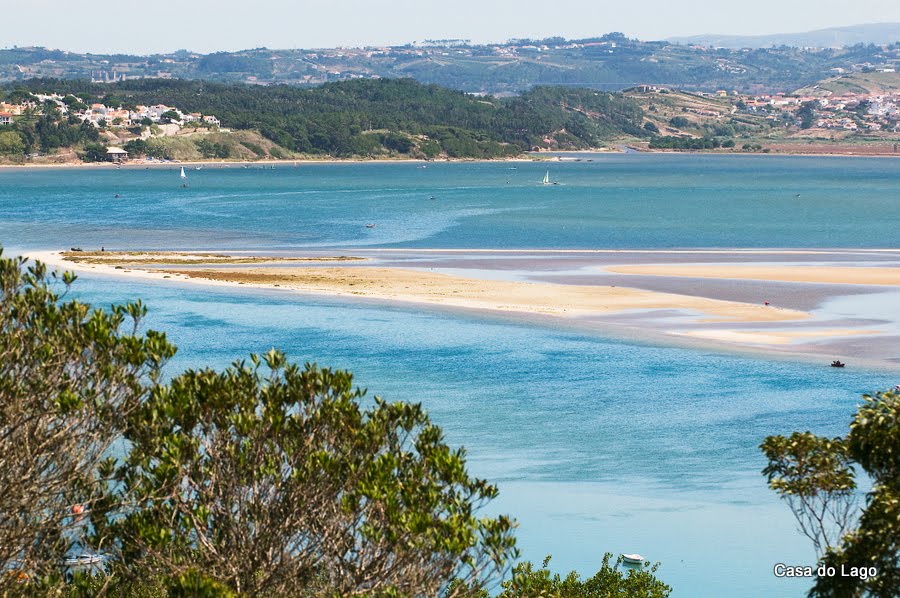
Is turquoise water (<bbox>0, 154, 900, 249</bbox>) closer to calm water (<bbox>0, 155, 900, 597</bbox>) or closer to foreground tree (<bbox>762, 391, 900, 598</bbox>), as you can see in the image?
calm water (<bbox>0, 155, 900, 597</bbox>)

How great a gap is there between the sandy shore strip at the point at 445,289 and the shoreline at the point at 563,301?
Answer: 0.05m

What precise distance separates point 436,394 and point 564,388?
4.36 metres

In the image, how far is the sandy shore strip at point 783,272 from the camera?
68188mm

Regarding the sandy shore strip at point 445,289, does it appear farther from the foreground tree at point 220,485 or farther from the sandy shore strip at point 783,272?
the foreground tree at point 220,485

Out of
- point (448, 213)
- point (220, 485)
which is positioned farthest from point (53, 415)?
point (448, 213)

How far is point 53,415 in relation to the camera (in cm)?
1501

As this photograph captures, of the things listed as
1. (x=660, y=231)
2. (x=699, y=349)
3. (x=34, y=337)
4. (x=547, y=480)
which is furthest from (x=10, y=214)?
(x=34, y=337)

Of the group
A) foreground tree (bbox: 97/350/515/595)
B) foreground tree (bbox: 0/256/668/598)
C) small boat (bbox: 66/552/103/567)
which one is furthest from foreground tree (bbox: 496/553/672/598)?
small boat (bbox: 66/552/103/567)

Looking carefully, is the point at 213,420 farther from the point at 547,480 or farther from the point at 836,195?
the point at 836,195

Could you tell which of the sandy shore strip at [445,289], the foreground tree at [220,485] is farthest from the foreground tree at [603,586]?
the sandy shore strip at [445,289]

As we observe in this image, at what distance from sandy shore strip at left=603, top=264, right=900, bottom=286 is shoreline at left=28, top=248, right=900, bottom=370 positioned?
90 centimetres

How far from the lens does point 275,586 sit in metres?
14.4

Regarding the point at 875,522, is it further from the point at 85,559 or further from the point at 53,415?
the point at 85,559

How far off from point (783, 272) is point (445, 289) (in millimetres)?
21046
